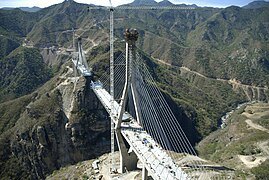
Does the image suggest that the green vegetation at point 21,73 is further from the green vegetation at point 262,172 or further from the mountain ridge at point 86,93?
the green vegetation at point 262,172

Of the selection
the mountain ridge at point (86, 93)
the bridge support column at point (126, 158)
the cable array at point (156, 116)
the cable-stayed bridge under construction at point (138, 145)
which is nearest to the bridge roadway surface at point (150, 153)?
the cable-stayed bridge under construction at point (138, 145)

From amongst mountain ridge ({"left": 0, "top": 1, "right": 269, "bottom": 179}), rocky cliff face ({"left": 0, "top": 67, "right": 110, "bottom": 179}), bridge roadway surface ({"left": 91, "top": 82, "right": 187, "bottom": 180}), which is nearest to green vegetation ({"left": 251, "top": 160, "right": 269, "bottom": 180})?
bridge roadway surface ({"left": 91, "top": 82, "right": 187, "bottom": 180})

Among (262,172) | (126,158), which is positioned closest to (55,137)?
(126,158)

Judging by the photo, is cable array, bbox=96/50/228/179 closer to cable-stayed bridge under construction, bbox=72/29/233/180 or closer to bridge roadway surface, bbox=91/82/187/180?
cable-stayed bridge under construction, bbox=72/29/233/180

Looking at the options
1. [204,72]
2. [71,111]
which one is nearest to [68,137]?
[71,111]

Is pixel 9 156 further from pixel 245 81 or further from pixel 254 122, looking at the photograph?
pixel 245 81
